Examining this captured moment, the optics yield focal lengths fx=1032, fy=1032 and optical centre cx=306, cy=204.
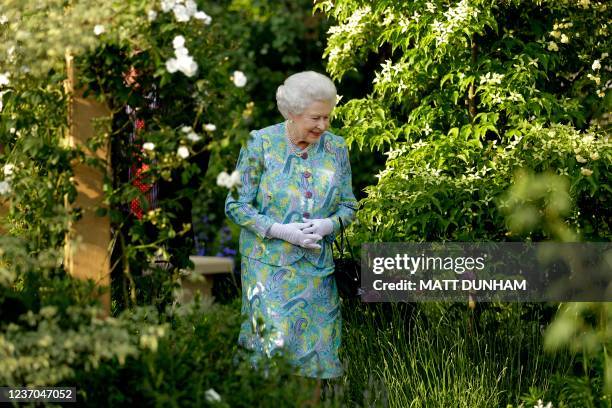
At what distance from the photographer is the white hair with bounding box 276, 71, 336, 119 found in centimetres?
438

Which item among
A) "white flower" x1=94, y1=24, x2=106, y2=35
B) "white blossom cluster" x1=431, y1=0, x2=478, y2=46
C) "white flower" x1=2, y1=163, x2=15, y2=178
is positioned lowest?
"white flower" x1=2, y1=163, x2=15, y2=178

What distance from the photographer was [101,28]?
3607mm

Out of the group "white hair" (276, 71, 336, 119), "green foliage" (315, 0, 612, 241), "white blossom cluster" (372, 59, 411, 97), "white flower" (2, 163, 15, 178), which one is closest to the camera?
"white flower" (2, 163, 15, 178)

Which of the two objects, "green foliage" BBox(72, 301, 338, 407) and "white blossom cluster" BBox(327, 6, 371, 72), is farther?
"white blossom cluster" BBox(327, 6, 371, 72)

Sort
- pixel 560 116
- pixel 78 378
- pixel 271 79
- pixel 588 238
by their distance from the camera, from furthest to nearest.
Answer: pixel 271 79 → pixel 560 116 → pixel 588 238 → pixel 78 378

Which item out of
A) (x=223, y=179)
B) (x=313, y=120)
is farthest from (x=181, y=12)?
(x=313, y=120)

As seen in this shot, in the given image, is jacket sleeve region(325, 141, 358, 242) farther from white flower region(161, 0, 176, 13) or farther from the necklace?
white flower region(161, 0, 176, 13)

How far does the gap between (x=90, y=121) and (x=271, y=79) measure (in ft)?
25.5

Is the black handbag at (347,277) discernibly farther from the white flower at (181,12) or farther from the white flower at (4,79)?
the white flower at (4,79)

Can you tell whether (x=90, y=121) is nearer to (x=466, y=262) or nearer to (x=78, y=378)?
(x=78, y=378)

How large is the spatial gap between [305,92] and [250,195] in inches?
20.3

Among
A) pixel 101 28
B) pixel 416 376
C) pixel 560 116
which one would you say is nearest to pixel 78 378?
pixel 101 28

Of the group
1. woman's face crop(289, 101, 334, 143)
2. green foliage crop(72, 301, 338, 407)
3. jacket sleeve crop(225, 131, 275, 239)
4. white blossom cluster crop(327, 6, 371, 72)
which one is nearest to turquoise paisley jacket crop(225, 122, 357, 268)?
jacket sleeve crop(225, 131, 275, 239)

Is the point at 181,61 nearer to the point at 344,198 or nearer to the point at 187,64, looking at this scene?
the point at 187,64
